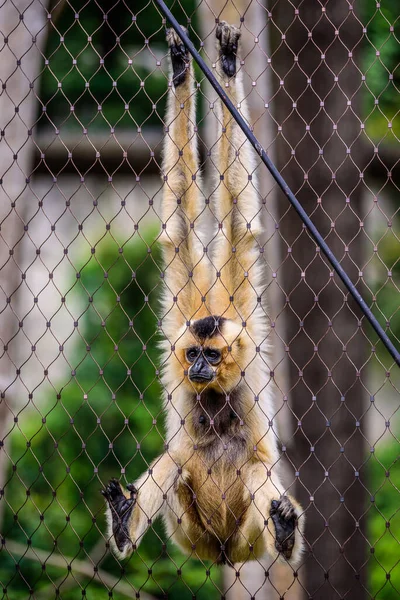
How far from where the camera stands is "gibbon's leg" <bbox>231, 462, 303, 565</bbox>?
5551 mm

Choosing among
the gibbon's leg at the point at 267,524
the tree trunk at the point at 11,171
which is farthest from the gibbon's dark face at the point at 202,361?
the tree trunk at the point at 11,171

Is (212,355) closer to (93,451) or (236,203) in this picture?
(236,203)

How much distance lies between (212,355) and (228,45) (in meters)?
2.23

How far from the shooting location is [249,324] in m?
6.27

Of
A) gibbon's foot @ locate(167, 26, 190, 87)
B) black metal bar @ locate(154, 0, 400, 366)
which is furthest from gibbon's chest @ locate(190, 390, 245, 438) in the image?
gibbon's foot @ locate(167, 26, 190, 87)

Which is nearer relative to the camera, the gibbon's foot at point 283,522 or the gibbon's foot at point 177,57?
the gibbon's foot at point 283,522

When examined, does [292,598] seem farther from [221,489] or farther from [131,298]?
[131,298]

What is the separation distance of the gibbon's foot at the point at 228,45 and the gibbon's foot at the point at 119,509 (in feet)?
10.0

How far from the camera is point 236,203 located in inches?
248

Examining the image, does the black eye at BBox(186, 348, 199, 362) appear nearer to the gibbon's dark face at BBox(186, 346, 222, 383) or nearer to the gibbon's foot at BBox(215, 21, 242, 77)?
the gibbon's dark face at BBox(186, 346, 222, 383)

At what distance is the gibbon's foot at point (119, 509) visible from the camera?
5.90 m

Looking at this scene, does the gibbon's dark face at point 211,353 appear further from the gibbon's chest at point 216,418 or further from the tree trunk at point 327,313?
the tree trunk at point 327,313

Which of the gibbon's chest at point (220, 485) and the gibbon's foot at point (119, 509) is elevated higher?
the gibbon's chest at point (220, 485)

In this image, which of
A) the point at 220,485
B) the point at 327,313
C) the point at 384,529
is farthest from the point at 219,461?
the point at 384,529
